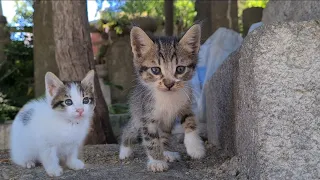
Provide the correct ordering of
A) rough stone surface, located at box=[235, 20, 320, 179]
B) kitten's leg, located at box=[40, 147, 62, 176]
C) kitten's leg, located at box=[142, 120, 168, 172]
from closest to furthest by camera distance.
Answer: rough stone surface, located at box=[235, 20, 320, 179] < kitten's leg, located at box=[40, 147, 62, 176] < kitten's leg, located at box=[142, 120, 168, 172]

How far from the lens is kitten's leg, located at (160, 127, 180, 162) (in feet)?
11.5

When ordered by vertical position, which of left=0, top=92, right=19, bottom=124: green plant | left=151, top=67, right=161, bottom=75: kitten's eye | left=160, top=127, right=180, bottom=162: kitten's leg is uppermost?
left=151, top=67, right=161, bottom=75: kitten's eye

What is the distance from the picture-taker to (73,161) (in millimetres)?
3217

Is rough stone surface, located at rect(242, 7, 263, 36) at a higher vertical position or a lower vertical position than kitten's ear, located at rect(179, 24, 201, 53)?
higher

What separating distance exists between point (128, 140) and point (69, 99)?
3.08 ft

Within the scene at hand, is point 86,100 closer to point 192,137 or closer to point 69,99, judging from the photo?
point 69,99

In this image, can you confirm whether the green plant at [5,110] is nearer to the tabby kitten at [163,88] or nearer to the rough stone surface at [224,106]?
the rough stone surface at [224,106]

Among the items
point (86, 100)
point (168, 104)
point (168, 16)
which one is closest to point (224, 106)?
point (168, 104)

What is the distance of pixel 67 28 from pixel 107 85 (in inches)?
179

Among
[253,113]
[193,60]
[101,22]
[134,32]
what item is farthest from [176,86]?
[101,22]

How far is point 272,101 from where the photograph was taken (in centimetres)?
225

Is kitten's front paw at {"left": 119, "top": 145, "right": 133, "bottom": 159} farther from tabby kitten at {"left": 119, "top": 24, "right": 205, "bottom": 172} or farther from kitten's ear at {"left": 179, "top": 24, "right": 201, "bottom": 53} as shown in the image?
kitten's ear at {"left": 179, "top": 24, "right": 201, "bottom": 53}

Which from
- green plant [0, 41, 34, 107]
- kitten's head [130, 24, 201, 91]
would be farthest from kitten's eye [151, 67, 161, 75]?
green plant [0, 41, 34, 107]

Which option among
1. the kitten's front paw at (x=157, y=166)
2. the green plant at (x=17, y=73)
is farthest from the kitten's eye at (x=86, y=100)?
the green plant at (x=17, y=73)
